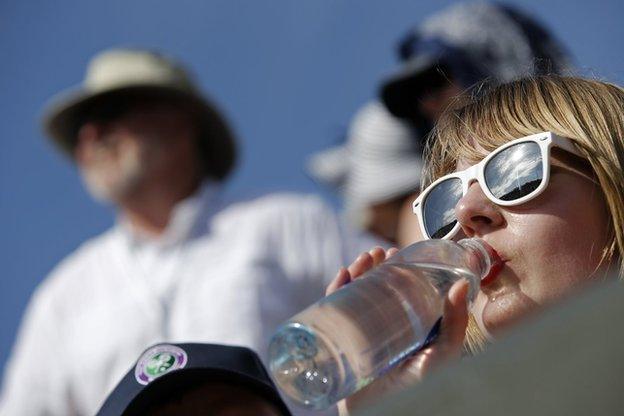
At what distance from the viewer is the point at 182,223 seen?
3900 mm

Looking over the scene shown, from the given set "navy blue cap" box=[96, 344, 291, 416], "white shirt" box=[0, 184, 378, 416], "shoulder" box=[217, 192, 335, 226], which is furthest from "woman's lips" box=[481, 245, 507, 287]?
"shoulder" box=[217, 192, 335, 226]

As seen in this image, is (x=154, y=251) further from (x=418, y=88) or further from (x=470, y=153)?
(x=470, y=153)

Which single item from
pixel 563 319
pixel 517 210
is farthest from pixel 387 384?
pixel 563 319

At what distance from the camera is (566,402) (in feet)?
2.57

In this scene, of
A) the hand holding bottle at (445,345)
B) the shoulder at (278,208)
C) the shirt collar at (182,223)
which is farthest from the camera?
the shirt collar at (182,223)

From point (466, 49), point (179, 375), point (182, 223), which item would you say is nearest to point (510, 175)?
point (179, 375)

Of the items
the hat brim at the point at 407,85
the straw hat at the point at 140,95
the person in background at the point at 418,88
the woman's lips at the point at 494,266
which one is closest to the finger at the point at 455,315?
the woman's lips at the point at 494,266

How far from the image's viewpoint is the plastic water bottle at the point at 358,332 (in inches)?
54.2

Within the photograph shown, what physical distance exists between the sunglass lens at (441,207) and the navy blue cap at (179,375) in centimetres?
36

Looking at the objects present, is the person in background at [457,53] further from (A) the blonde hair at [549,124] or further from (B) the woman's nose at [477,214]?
(B) the woman's nose at [477,214]

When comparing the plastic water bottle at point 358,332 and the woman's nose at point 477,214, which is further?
the woman's nose at point 477,214

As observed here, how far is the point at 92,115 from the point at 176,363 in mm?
2775

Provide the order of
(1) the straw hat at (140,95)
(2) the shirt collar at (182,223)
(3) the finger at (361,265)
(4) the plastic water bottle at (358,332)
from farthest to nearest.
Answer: (1) the straw hat at (140,95) → (2) the shirt collar at (182,223) → (3) the finger at (361,265) → (4) the plastic water bottle at (358,332)

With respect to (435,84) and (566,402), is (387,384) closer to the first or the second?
(566,402)
